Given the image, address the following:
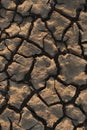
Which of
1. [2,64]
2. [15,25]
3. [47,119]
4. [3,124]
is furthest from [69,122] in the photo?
[15,25]

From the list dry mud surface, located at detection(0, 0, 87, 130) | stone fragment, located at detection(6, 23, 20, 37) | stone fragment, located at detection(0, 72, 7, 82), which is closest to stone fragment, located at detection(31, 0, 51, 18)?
dry mud surface, located at detection(0, 0, 87, 130)

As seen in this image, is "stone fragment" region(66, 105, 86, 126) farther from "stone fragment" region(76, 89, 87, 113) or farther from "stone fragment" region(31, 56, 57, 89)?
"stone fragment" region(31, 56, 57, 89)

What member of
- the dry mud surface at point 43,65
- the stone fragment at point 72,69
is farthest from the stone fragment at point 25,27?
the stone fragment at point 72,69

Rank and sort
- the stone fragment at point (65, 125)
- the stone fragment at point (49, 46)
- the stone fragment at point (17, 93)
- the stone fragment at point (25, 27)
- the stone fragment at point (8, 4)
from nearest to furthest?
the stone fragment at point (65, 125), the stone fragment at point (17, 93), the stone fragment at point (49, 46), the stone fragment at point (25, 27), the stone fragment at point (8, 4)

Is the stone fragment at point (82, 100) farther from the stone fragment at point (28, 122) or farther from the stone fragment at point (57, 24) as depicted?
the stone fragment at point (57, 24)

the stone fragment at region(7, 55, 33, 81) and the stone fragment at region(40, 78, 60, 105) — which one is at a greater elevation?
the stone fragment at region(7, 55, 33, 81)

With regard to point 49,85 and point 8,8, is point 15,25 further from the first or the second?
point 49,85

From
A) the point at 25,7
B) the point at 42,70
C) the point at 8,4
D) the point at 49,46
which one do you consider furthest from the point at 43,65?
the point at 8,4
